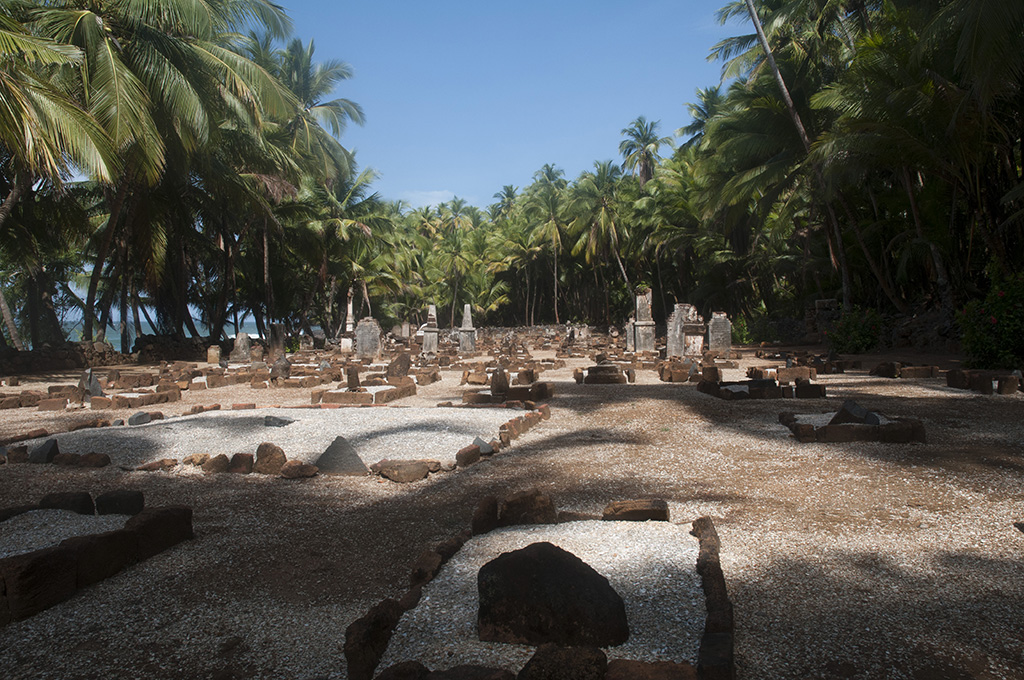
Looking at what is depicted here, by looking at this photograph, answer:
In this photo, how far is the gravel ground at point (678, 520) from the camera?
2.68 m

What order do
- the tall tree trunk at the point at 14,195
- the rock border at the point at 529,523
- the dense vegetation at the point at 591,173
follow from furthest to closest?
the tall tree trunk at the point at 14,195 < the dense vegetation at the point at 591,173 < the rock border at the point at 529,523

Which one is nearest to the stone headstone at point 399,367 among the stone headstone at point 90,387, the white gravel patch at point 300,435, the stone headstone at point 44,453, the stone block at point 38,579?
the stone headstone at point 90,387

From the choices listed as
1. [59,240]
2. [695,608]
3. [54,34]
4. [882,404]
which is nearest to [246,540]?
[695,608]

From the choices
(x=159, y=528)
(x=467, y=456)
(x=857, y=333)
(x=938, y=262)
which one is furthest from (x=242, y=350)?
(x=938, y=262)

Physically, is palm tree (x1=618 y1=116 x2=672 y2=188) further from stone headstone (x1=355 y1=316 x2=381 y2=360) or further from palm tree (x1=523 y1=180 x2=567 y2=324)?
stone headstone (x1=355 y1=316 x2=381 y2=360)

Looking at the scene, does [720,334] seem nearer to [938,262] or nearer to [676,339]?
[676,339]

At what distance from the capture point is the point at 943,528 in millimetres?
3988

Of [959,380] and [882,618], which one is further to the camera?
[959,380]

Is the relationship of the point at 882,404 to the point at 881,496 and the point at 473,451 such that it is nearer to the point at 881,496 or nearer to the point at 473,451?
the point at 881,496

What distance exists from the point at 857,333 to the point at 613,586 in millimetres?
18112

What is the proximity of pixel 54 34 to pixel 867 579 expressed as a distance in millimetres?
19491

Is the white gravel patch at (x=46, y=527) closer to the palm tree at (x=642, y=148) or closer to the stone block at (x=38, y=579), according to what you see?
the stone block at (x=38, y=579)

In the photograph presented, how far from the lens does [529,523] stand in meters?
4.15

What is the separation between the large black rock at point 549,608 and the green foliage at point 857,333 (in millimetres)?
18349
